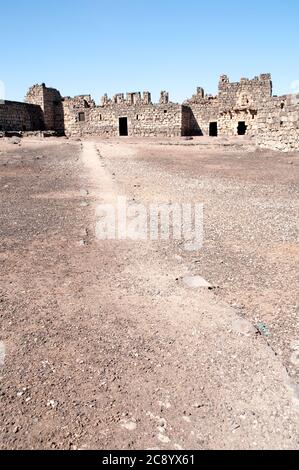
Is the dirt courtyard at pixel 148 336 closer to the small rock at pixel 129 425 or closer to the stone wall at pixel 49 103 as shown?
the small rock at pixel 129 425

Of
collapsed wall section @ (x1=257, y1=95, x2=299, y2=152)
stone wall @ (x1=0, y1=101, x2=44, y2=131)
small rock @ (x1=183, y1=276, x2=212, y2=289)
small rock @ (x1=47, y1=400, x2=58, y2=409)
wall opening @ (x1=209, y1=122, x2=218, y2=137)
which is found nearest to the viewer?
small rock @ (x1=47, y1=400, x2=58, y2=409)

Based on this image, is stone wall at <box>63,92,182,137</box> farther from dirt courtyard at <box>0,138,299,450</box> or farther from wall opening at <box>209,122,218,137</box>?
dirt courtyard at <box>0,138,299,450</box>

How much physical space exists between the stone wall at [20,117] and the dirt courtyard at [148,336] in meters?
25.8

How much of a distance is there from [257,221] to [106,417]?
570 cm

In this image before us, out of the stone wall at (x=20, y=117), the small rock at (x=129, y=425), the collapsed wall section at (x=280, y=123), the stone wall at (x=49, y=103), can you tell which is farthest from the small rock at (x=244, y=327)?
the stone wall at (x=49, y=103)

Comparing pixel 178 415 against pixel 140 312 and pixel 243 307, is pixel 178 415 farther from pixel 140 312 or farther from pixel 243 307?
pixel 243 307

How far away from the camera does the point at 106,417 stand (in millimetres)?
2688

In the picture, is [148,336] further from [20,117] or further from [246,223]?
[20,117]

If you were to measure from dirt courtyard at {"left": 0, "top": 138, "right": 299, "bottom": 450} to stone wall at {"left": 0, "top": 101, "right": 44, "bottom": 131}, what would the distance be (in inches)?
1015

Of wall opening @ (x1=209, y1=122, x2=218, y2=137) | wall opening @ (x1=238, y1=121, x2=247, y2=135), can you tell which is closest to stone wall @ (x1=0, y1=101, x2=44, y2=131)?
wall opening @ (x1=209, y1=122, x2=218, y2=137)

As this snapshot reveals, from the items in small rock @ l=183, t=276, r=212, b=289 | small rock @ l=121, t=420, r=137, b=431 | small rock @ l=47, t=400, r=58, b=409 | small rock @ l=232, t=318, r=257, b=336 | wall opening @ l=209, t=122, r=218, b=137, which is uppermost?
wall opening @ l=209, t=122, r=218, b=137

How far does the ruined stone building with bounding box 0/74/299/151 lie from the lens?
31156mm

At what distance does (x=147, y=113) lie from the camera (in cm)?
3191

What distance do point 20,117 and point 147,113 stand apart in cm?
1079
